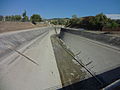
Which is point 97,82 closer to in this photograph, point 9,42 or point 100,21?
point 9,42

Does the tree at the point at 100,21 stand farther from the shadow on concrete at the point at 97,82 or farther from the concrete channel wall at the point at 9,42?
the shadow on concrete at the point at 97,82

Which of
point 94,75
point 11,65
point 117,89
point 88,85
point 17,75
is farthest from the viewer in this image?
point 94,75

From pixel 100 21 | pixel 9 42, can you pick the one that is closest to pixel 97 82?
pixel 9 42

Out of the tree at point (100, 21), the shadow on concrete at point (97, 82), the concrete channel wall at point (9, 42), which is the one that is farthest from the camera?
the tree at point (100, 21)

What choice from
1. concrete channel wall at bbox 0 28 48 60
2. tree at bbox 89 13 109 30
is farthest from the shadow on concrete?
tree at bbox 89 13 109 30

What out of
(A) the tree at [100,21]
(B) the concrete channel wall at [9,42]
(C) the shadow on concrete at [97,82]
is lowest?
(C) the shadow on concrete at [97,82]

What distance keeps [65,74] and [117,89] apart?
6414 millimetres

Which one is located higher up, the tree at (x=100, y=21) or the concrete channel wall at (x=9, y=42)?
the tree at (x=100, y=21)

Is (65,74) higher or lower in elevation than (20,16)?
lower

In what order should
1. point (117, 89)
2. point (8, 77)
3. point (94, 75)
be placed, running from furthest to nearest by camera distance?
point (94, 75) → point (8, 77) → point (117, 89)

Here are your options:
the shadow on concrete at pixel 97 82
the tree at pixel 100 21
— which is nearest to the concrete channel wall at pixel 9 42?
the shadow on concrete at pixel 97 82

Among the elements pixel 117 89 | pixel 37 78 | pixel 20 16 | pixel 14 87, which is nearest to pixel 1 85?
pixel 14 87

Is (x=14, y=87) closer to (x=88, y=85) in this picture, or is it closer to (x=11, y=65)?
(x=11, y=65)

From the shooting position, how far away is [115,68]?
934 cm
